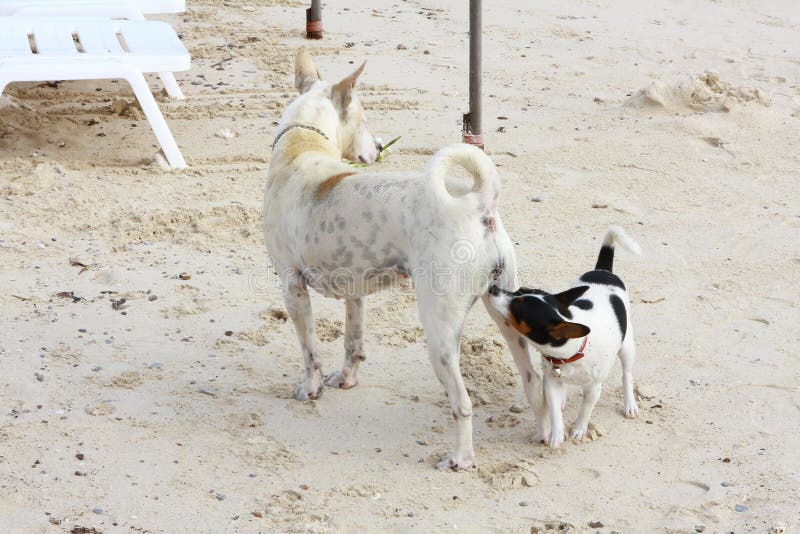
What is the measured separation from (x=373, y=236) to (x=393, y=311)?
4.95ft

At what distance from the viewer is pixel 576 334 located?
381cm

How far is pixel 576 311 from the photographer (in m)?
4.07

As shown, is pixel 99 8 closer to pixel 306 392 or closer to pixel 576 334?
pixel 306 392

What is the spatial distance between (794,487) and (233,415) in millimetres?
2396

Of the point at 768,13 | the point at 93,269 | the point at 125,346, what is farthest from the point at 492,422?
the point at 768,13

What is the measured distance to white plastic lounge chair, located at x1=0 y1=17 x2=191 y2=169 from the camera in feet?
22.5

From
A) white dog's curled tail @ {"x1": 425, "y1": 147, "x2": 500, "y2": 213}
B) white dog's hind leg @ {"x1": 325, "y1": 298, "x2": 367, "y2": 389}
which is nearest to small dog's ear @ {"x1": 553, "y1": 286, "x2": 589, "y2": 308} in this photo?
white dog's curled tail @ {"x1": 425, "y1": 147, "x2": 500, "y2": 213}

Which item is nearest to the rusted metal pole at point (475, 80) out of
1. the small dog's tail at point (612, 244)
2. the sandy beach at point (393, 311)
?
the sandy beach at point (393, 311)

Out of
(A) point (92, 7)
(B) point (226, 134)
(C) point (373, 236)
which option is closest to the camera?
(C) point (373, 236)

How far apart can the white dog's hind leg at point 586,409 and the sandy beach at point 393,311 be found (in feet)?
0.26

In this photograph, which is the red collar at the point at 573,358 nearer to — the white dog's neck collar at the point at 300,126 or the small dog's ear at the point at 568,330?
the small dog's ear at the point at 568,330

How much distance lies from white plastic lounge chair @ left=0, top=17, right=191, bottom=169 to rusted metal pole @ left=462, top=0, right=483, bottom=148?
6.94 ft

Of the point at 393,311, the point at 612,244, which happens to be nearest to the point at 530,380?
the point at 612,244

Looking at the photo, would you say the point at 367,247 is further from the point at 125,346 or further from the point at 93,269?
the point at 93,269
